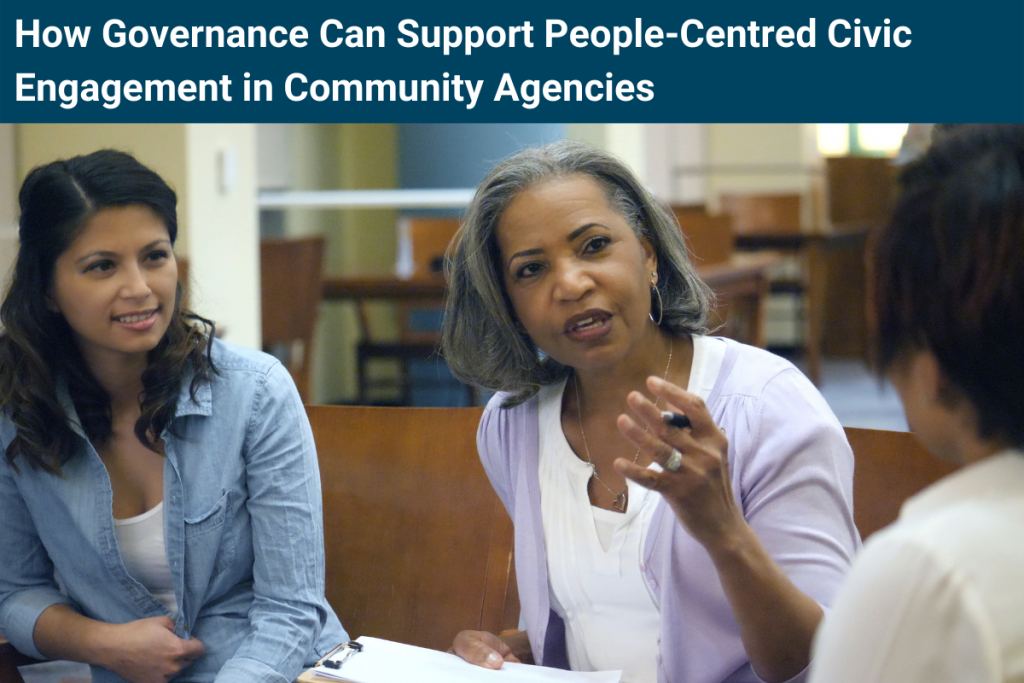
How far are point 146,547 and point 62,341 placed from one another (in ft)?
1.20

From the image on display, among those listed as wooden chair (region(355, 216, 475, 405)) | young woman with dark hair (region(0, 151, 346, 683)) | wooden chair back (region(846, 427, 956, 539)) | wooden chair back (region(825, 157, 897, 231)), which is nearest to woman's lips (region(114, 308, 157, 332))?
young woman with dark hair (region(0, 151, 346, 683))

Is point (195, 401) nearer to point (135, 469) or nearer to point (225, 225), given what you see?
point (135, 469)

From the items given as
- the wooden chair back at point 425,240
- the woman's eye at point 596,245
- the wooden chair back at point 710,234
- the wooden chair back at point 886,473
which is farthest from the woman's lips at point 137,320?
the wooden chair back at point 710,234

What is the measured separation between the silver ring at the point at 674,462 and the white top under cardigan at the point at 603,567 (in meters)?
0.41

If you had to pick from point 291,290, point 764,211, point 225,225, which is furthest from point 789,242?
point 225,225

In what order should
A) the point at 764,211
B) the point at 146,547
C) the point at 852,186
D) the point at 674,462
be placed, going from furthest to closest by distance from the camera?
the point at 852,186, the point at 764,211, the point at 146,547, the point at 674,462

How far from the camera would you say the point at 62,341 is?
5.70 ft

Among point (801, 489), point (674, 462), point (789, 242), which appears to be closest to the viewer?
point (674, 462)
